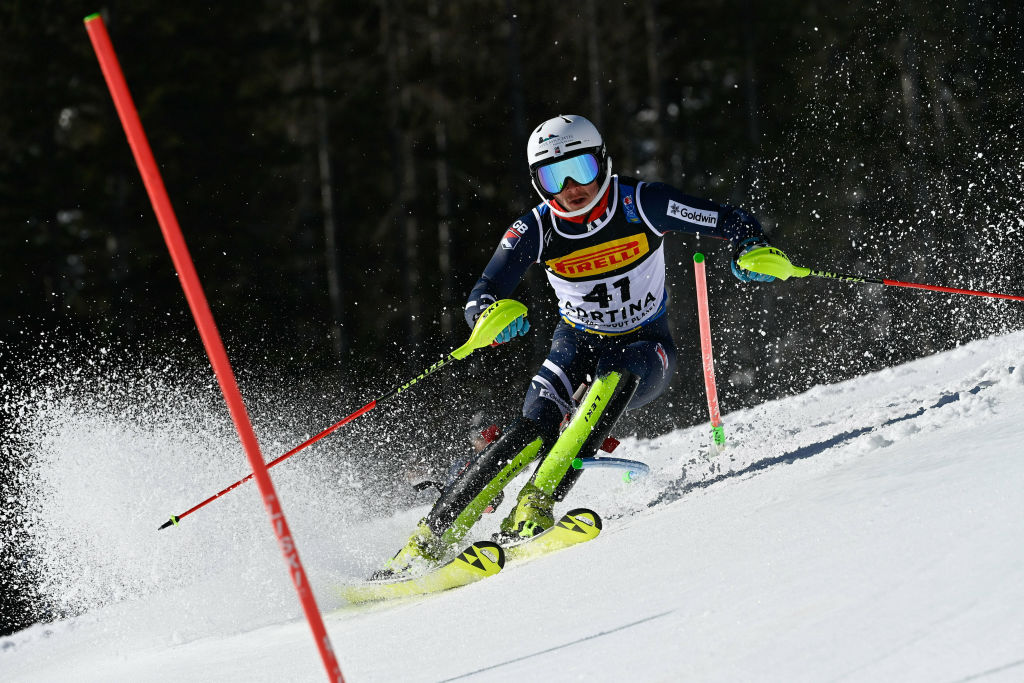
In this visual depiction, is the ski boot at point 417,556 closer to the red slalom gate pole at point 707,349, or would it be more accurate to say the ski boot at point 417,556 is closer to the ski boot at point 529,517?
the ski boot at point 529,517

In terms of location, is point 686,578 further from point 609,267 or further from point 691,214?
point 691,214

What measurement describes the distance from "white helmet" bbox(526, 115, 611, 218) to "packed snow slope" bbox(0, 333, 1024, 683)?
4.93ft

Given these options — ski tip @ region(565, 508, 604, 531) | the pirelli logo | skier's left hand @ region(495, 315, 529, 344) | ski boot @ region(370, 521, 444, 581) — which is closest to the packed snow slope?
ski tip @ region(565, 508, 604, 531)

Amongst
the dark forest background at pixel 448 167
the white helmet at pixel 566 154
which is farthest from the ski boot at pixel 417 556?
the dark forest background at pixel 448 167

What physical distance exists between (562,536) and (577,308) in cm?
124

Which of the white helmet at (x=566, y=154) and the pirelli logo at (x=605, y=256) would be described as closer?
the white helmet at (x=566, y=154)

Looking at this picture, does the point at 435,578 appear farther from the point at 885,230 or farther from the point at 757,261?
the point at 885,230

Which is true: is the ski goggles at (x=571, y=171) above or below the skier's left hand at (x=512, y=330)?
above

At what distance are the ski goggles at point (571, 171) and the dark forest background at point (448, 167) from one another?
9.88 meters

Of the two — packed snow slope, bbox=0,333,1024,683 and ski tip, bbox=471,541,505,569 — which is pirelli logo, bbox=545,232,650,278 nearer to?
packed snow slope, bbox=0,333,1024,683

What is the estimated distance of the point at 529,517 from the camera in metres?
4.06

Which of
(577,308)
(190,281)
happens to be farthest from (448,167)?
(190,281)

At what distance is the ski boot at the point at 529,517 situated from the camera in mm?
4043

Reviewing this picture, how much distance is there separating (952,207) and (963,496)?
14.2m
